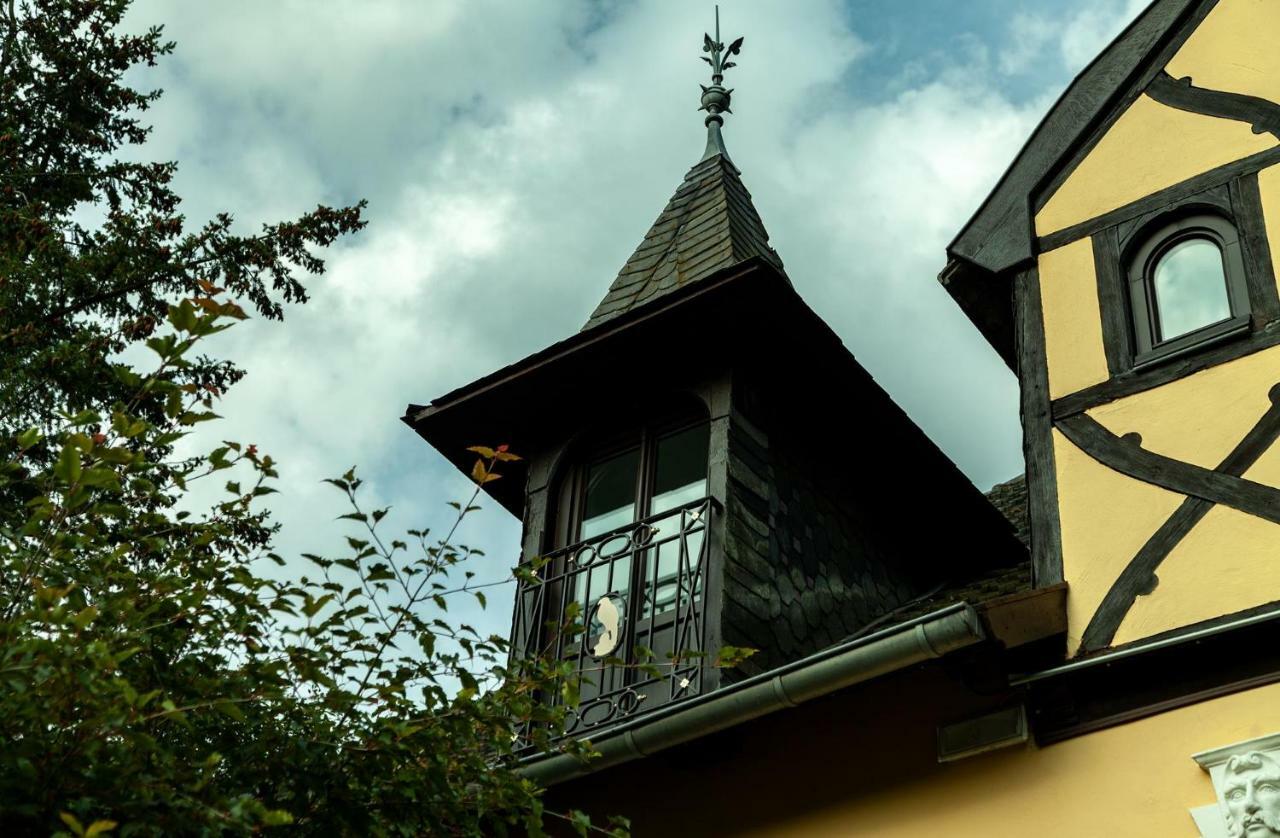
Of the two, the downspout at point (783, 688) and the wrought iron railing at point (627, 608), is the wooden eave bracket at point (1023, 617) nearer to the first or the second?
the downspout at point (783, 688)

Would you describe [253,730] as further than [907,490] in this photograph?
No

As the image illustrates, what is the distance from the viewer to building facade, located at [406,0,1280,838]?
5758 mm

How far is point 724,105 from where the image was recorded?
11.1 m

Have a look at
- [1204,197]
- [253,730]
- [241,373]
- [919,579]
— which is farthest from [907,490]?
[241,373]

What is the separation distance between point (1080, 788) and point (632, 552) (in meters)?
2.65

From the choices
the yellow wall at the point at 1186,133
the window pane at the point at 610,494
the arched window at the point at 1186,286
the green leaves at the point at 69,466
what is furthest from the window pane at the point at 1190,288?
the green leaves at the point at 69,466

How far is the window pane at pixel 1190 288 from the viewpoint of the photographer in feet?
21.6

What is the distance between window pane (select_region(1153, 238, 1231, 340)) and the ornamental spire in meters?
4.47

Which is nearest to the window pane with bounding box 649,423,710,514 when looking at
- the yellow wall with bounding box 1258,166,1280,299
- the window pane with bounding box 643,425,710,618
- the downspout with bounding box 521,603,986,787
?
the window pane with bounding box 643,425,710,618

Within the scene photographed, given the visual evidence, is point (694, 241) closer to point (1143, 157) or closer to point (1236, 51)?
point (1143, 157)

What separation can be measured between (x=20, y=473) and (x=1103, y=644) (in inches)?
247

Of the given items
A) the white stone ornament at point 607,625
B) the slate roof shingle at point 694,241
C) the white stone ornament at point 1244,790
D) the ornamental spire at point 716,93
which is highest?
the ornamental spire at point 716,93

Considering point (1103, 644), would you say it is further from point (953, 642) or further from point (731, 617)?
point (731, 617)

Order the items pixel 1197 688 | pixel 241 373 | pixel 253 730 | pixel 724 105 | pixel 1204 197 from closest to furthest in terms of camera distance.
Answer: pixel 253 730
pixel 1197 688
pixel 1204 197
pixel 724 105
pixel 241 373
